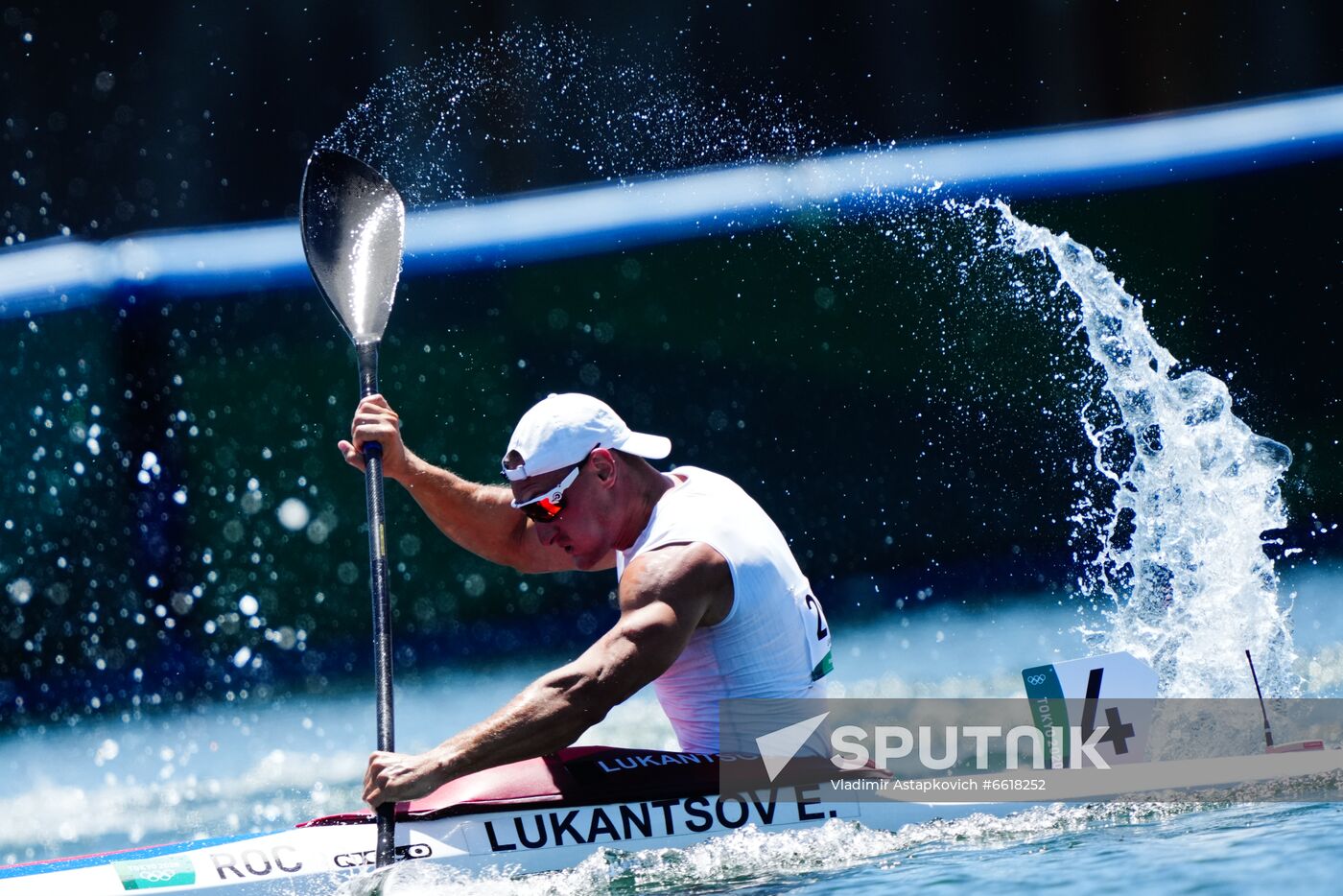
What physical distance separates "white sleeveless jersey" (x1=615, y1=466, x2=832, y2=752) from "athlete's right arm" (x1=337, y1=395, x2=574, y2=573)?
68cm

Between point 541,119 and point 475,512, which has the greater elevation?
point 541,119

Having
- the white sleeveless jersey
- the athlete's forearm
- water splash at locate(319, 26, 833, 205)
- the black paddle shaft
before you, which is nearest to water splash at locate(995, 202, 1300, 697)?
water splash at locate(319, 26, 833, 205)

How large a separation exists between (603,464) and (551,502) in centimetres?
13

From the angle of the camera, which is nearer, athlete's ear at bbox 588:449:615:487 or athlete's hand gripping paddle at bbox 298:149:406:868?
athlete's ear at bbox 588:449:615:487

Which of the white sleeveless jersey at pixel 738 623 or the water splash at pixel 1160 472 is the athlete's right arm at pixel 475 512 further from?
the water splash at pixel 1160 472

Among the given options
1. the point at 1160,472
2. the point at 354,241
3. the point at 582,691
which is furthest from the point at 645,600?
the point at 1160,472

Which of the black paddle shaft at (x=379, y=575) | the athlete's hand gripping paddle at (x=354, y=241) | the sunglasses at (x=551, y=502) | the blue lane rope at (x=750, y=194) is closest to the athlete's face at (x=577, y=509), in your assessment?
the sunglasses at (x=551, y=502)

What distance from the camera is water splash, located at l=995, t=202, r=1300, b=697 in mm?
4527

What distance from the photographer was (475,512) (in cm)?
324

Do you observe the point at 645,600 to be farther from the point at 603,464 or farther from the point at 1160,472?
the point at 1160,472

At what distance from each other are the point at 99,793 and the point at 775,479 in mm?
2588

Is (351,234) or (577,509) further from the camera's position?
(351,234)

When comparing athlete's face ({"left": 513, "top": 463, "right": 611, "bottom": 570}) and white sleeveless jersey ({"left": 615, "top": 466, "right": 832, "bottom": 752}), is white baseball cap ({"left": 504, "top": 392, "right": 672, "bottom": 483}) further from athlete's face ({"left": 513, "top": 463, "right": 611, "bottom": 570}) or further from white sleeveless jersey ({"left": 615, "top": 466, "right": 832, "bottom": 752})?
white sleeveless jersey ({"left": 615, "top": 466, "right": 832, "bottom": 752})

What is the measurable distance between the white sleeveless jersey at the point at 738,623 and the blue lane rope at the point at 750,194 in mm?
2373
